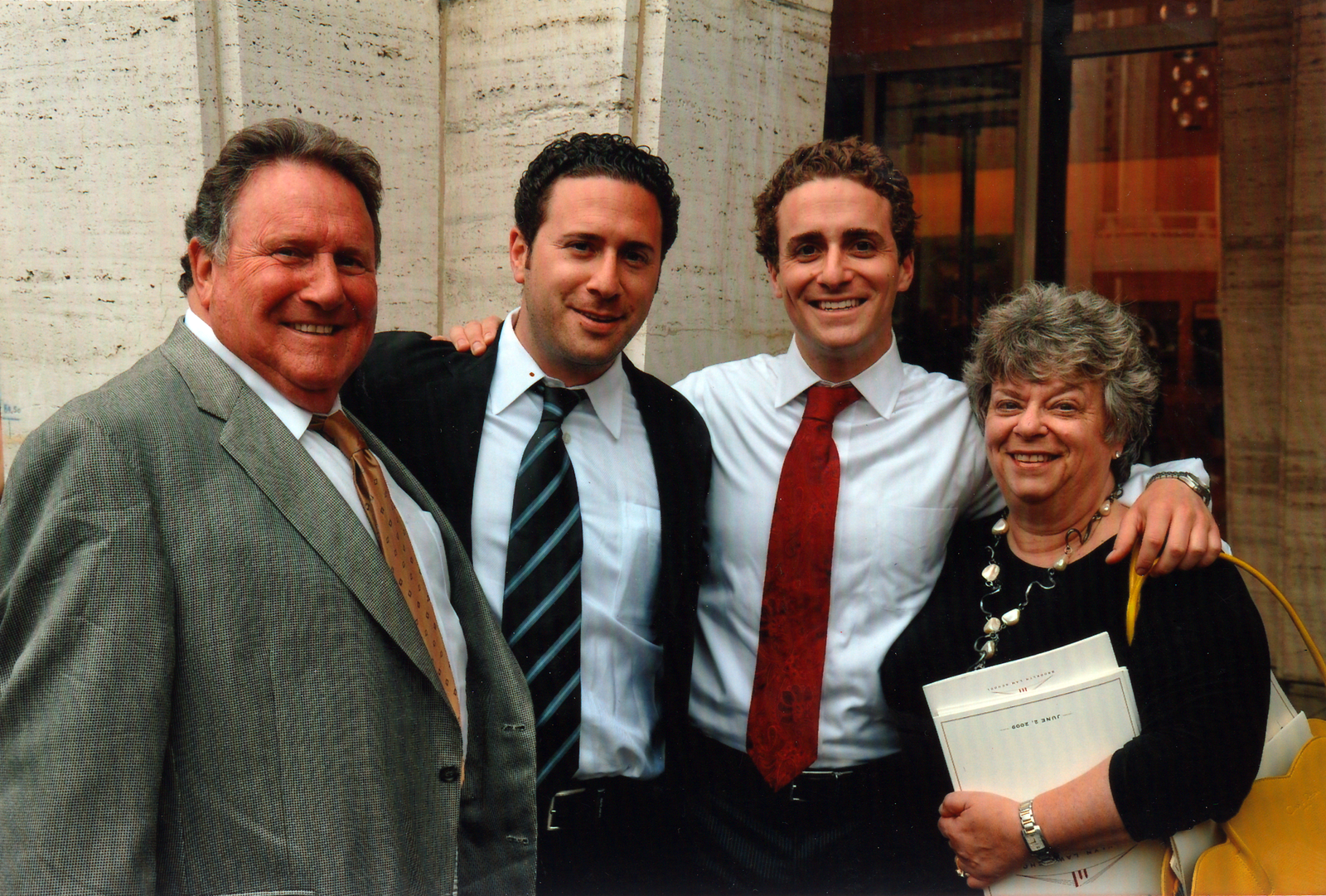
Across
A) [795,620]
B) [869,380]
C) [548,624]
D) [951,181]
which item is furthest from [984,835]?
[951,181]

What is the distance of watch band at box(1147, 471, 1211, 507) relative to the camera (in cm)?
218

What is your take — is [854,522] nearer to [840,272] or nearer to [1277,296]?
[840,272]

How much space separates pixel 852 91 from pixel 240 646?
4.85 metres

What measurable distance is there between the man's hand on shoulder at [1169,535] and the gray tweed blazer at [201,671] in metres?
1.27

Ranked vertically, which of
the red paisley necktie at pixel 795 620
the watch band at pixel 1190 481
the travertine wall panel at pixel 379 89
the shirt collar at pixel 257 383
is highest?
the travertine wall panel at pixel 379 89

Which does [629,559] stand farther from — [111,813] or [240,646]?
[111,813]

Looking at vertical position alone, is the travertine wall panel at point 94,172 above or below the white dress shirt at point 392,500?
above

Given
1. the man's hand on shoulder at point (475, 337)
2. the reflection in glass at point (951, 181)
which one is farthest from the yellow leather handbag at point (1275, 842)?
the reflection in glass at point (951, 181)

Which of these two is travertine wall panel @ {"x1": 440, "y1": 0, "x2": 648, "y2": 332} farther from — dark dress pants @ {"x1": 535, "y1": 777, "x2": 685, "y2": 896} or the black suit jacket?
dark dress pants @ {"x1": 535, "y1": 777, "x2": 685, "y2": 896}

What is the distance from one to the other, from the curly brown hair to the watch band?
79cm

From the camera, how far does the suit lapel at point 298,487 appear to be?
63.7 inches

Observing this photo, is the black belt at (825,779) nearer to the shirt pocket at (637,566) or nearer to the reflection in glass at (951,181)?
the shirt pocket at (637,566)

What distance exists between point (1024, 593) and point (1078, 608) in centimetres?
11

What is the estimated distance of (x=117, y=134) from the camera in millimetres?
3344
